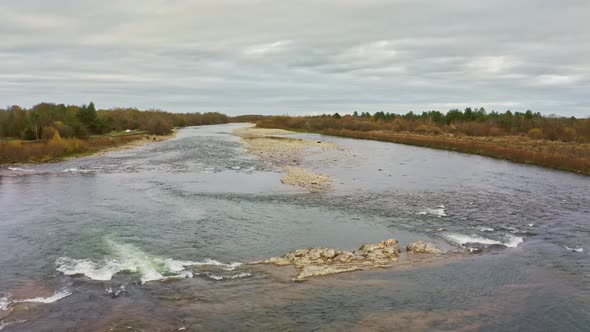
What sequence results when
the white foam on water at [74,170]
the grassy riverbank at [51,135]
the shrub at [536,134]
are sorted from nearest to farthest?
the white foam on water at [74,170] < the grassy riverbank at [51,135] < the shrub at [536,134]

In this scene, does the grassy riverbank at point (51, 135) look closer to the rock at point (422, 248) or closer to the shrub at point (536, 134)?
the rock at point (422, 248)

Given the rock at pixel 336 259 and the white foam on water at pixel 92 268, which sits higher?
the rock at pixel 336 259

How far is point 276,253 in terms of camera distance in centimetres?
1791

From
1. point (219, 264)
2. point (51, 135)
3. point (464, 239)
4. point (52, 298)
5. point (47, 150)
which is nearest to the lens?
point (52, 298)

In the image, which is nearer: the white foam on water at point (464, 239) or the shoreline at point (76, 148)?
the white foam on water at point (464, 239)

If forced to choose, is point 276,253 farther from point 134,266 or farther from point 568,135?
point 568,135

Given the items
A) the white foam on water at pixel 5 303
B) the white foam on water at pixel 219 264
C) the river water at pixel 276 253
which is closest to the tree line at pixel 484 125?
the river water at pixel 276 253

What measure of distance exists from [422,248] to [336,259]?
3746 mm

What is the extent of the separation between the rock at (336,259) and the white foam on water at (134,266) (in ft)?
7.00

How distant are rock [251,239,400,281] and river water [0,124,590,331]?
66cm

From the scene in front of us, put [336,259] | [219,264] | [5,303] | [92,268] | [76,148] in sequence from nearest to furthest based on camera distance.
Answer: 1. [5,303]
2. [92,268]
3. [219,264]
4. [336,259]
5. [76,148]

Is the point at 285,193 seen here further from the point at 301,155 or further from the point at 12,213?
the point at 301,155

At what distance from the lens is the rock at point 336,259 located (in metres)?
15.8

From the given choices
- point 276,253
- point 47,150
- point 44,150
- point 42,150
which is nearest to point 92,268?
point 276,253
